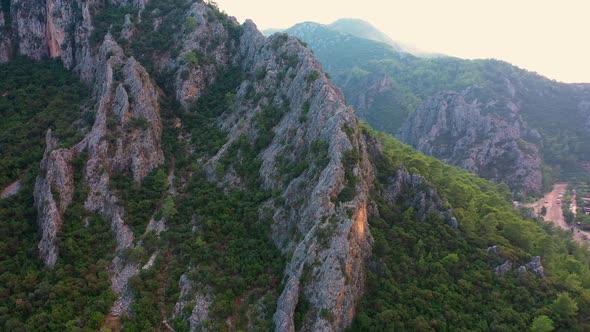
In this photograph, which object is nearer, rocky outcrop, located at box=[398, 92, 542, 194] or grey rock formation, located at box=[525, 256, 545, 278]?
grey rock formation, located at box=[525, 256, 545, 278]

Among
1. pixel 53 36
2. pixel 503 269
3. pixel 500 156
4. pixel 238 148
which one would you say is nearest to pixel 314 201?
pixel 238 148

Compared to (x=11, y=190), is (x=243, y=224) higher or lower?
lower

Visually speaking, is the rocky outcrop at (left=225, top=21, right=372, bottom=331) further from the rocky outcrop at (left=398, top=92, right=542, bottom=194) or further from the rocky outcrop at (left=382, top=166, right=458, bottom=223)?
the rocky outcrop at (left=398, top=92, right=542, bottom=194)

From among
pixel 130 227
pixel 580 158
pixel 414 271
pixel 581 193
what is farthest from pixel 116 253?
pixel 580 158

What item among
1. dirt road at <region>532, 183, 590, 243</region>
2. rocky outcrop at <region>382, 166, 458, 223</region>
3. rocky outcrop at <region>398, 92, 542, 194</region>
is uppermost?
rocky outcrop at <region>382, 166, 458, 223</region>

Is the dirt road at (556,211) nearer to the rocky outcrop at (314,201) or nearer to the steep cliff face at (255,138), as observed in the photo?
the rocky outcrop at (314,201)

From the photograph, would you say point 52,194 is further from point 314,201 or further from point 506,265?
point 506,265

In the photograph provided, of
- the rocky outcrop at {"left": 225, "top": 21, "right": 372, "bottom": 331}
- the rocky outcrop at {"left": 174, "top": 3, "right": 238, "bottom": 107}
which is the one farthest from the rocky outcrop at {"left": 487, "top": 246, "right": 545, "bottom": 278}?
the rocky outcrop at {"left": 174, "top": 3, "right": 238, "bottom": 107}
